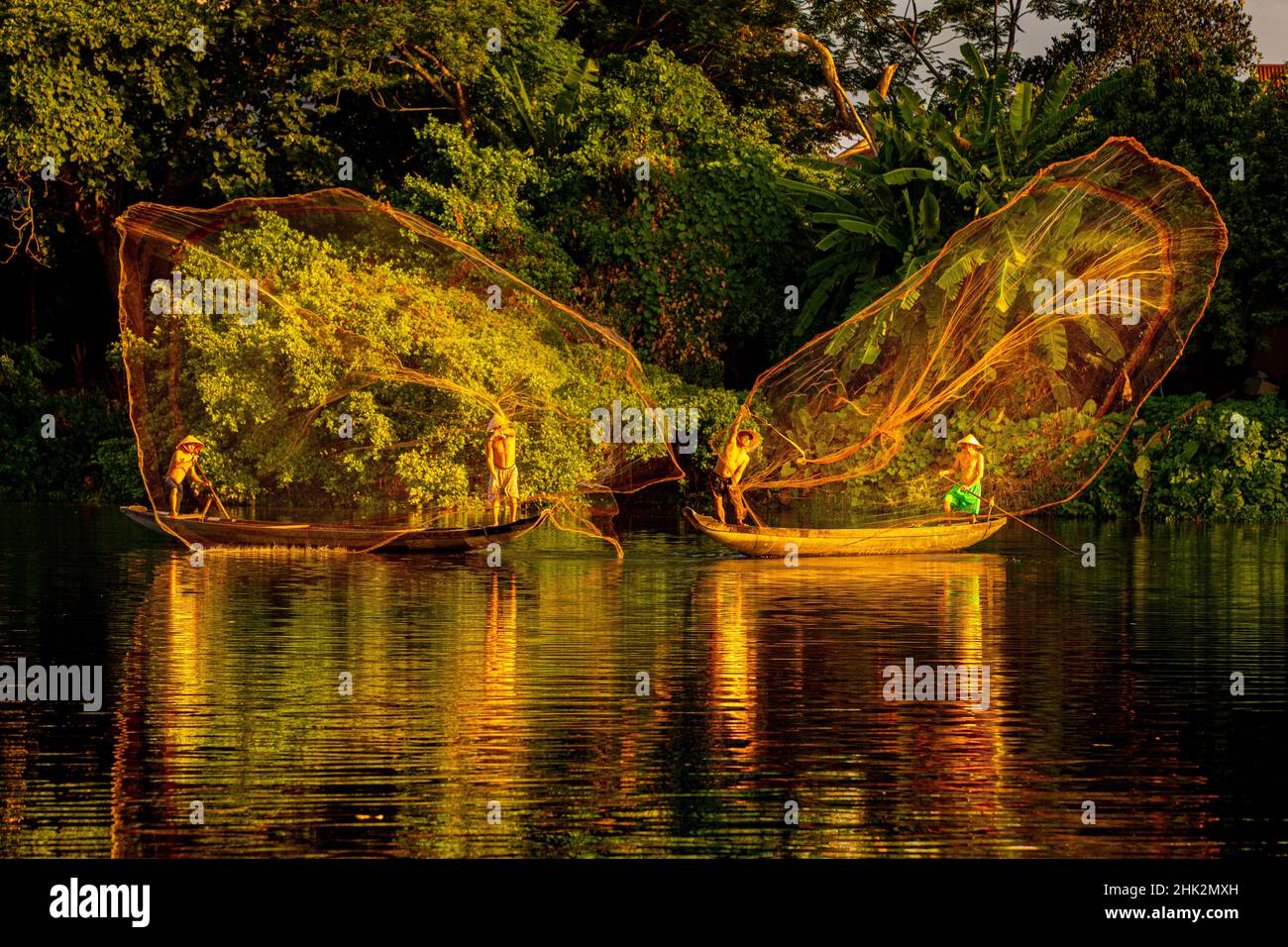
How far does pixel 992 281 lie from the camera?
20.1 meters

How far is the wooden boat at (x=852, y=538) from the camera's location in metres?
21.5

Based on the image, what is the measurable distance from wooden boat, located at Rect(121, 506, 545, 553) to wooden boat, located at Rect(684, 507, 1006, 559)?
2.20 m

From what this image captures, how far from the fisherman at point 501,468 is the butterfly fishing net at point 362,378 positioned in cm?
18

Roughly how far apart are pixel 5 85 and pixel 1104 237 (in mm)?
21510

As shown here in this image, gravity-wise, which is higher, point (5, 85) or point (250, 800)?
point (5, 85)

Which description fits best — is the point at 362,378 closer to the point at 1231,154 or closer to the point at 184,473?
the point at 184,473

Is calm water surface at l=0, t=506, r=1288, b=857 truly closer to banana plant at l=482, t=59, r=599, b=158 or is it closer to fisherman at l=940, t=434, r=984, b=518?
fisherman at l=940, t=434, r=984, b=518

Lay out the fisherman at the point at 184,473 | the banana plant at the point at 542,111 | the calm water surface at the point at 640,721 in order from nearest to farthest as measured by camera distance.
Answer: the calm water surface at the point at 640,721 → the fisherman at the point at 184,473 → the banana plant at the point at 542,111

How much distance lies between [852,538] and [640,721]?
39.9 ft

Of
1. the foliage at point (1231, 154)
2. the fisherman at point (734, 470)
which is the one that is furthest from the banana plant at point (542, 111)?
the fisherman at point (734, 470)

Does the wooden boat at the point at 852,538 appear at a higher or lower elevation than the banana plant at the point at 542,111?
lower

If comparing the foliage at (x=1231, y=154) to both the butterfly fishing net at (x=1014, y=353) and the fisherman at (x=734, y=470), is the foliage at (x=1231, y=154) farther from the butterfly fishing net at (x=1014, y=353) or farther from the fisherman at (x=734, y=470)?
the fisherman at (x=734, y=470)
